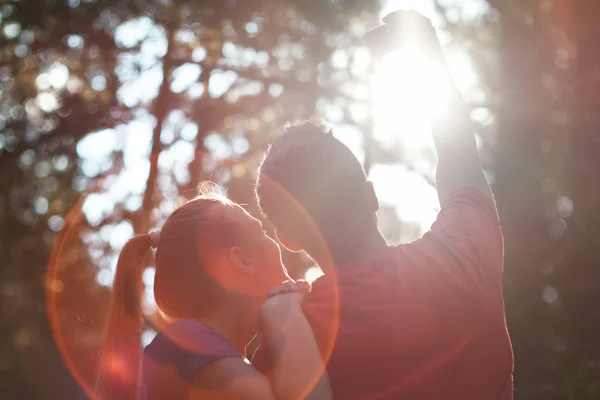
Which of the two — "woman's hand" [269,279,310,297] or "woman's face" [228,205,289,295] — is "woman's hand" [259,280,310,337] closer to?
"woman's hand" [269,279,310,297]

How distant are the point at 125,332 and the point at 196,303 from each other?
11.7 inches

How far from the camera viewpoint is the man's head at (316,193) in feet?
6.42

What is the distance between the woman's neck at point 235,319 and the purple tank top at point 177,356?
0.73ft

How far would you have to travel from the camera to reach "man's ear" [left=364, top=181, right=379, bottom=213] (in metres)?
2.00

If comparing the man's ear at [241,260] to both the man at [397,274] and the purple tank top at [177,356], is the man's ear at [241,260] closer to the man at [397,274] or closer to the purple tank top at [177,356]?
the purple tank top at [177,356]

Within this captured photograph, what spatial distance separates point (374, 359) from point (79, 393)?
486 inches

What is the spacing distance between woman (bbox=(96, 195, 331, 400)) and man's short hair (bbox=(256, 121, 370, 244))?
0.84 ft

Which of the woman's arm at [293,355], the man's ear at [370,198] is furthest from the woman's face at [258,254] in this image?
the man's ear at [370,198]

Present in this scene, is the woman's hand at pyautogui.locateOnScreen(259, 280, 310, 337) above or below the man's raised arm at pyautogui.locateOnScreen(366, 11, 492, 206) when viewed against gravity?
below

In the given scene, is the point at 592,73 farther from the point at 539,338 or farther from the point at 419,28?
the point at 419,28

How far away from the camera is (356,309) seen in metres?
1.80

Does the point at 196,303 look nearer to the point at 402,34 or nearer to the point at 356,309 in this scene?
the point at 356,309

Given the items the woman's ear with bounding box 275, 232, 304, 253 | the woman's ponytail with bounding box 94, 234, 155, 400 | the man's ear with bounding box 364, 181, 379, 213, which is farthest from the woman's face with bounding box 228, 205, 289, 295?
the man's ear with bounding box 364, 181, 379, 213

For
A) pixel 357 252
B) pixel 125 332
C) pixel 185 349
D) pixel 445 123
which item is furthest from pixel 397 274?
pixel 125 332
